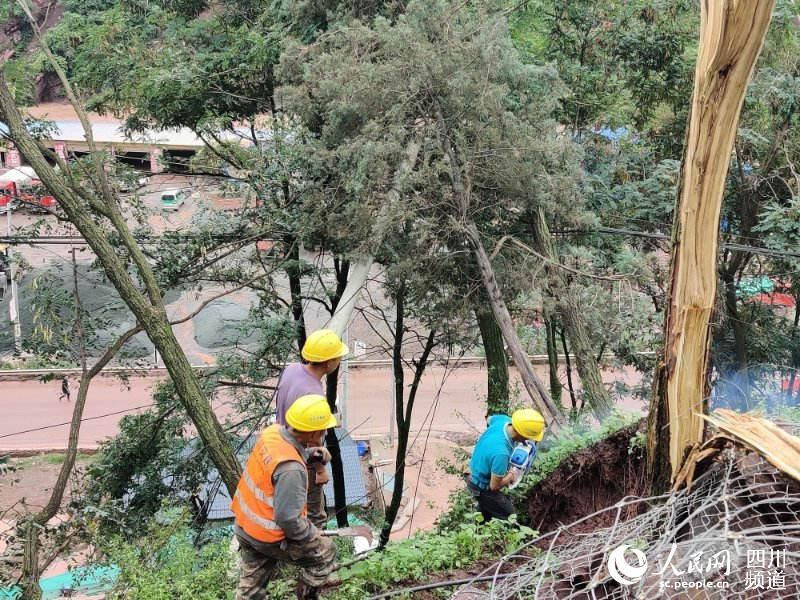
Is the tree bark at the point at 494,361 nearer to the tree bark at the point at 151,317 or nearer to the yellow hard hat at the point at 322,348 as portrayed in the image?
the tree bark at the point at 151,317

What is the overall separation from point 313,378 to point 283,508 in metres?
1.11

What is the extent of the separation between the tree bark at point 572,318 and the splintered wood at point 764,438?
5177mm

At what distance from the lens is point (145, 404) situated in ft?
58.6

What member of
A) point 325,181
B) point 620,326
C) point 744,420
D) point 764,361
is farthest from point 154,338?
point 764,361

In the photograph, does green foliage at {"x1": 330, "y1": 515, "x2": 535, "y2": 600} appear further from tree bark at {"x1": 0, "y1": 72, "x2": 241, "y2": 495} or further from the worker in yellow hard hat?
tree bark at {"x1": 0, "y1": 72, "x2": 241, "y2": 495}

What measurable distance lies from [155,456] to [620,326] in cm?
648

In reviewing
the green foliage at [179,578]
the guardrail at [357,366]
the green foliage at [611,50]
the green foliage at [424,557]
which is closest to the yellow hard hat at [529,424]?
the green foliage at [424,557]

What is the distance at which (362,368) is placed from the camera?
20.2 metres

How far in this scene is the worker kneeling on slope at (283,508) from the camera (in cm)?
379

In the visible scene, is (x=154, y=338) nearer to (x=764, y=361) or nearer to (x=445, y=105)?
(x=445, y=105)

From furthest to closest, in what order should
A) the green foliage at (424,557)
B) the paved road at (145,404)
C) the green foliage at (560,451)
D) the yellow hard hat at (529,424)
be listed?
1. the paved road at (145,404)
2. the green foliage at (560,451)
3. the yellow hard hat at (529,424)
4. the green foliage at (424,557)

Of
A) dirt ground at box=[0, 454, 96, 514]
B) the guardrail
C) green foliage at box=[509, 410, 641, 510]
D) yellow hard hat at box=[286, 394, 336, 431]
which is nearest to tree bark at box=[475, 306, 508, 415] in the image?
green foliage at box=[509, 410, 641, 510]

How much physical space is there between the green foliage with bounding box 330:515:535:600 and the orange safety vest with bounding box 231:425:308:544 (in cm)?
69

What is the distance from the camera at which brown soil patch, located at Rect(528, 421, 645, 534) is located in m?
6.17
